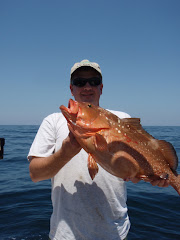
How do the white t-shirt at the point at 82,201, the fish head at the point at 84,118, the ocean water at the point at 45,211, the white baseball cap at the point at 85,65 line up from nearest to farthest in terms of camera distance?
the fish head at the point at 84,118
the white t-shirt at the point at 82,201
the white baseball cap at the point at 85,65
the ocean water at the point at 45,211

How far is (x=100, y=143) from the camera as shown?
2.40m

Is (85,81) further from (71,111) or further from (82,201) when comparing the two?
(82,201)

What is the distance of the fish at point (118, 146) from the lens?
2.48 meters

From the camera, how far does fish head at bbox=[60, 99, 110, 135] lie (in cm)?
256

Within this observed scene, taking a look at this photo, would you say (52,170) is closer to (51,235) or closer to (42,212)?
(51,235)

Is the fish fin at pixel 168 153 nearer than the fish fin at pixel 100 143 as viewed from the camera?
No

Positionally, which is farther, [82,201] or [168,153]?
[168,153]

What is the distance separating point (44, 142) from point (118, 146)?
44.0 inches

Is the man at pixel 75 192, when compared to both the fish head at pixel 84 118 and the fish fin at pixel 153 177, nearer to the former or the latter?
the fish fin at pixel 153 177

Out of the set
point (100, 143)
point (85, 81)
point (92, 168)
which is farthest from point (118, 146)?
point (85, 81)

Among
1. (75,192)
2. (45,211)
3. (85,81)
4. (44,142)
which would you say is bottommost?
(45,211)

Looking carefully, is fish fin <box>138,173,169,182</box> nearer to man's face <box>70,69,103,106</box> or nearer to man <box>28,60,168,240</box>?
man <box>28,60,168,240</box>

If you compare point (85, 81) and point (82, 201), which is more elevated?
point (85, 81)

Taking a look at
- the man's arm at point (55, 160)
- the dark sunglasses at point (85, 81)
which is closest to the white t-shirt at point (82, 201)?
the man's arm at point (55, 160)
